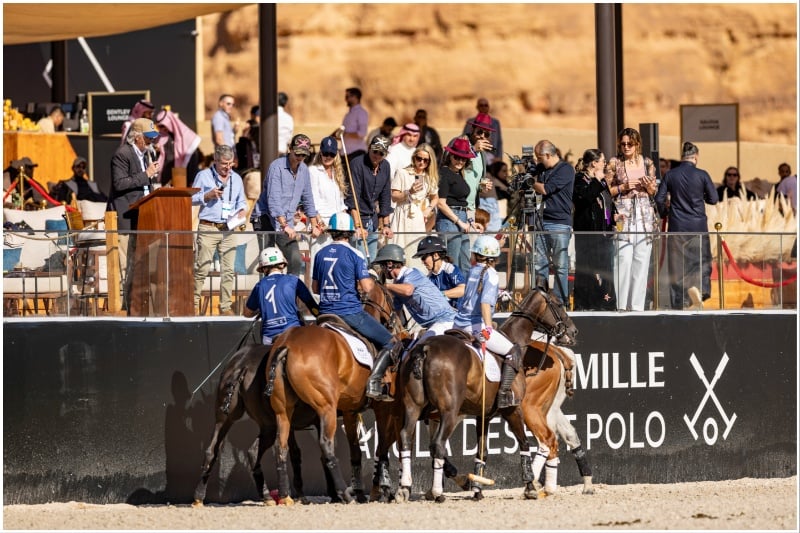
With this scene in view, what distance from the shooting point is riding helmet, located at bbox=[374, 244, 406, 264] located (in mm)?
17797

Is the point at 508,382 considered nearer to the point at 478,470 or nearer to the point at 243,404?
the point at 478,470

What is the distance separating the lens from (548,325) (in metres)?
18.0

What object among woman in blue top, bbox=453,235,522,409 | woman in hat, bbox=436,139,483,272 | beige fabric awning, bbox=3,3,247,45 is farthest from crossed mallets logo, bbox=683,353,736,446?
beige fabric awning, bbox=3,3,247,45

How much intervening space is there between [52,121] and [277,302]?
11420mm

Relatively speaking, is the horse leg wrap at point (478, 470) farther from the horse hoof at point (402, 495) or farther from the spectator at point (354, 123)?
the spectator at point (354, 123)

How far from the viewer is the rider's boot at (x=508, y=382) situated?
682 inches

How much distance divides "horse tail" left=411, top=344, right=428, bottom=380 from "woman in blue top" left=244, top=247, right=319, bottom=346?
1.20 m

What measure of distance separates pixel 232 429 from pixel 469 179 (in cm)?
399

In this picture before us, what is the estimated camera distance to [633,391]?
1997 cm

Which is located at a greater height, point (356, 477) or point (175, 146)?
point (175, 146)

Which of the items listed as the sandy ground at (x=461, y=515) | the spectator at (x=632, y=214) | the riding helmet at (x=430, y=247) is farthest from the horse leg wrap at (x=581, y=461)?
the riding helmet at (x=430, y=247)

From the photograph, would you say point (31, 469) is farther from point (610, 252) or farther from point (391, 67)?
point (391, 67)

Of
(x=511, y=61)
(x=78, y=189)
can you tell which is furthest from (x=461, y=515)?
(x=511, y=61)

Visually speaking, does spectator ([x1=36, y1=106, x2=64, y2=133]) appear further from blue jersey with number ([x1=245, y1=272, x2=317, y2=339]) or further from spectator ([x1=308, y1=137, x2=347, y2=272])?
blue jersey with number ([x1=245, y1=272, x2=317, y2=339])
